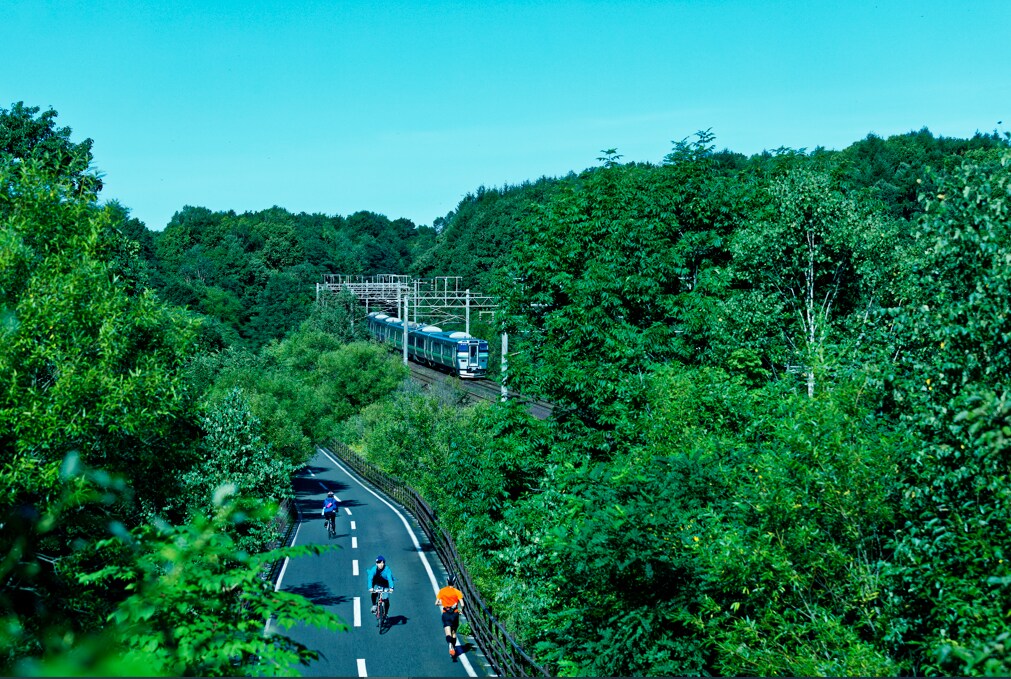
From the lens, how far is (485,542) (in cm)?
2488

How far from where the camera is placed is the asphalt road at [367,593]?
18.7m

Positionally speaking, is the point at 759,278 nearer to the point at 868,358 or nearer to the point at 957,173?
the point at 868,358

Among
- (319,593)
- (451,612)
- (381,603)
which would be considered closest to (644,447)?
(451,612)

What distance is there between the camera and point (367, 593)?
24.0m

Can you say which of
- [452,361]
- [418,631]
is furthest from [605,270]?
[452,361]

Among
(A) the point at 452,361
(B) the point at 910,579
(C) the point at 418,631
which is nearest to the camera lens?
(B) the point at 910,579

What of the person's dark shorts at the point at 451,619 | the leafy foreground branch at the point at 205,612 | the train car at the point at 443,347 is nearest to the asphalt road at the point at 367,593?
the person's dark shorts at the point at 451,619

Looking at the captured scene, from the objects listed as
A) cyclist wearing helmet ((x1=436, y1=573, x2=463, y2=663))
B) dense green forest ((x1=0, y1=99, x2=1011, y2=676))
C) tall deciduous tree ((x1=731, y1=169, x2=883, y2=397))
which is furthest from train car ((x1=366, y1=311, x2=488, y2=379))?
cyclist wearing helmet ((x1=436, y1=573, x2=463, y2=663))

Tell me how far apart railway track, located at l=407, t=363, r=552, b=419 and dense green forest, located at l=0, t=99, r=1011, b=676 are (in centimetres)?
1511

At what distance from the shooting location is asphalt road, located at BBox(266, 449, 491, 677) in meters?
18.7

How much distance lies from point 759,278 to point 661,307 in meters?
3.06

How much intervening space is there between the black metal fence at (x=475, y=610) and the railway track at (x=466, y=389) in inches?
311

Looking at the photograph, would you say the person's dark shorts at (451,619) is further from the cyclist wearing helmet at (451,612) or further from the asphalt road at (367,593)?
the asphalt road at (367,593)

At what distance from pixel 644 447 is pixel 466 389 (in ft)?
120
